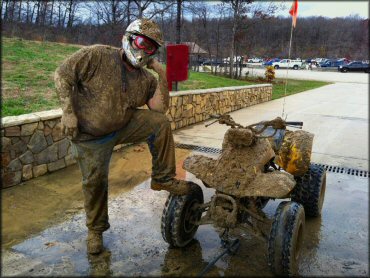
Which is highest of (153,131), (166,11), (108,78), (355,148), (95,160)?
(166,11)

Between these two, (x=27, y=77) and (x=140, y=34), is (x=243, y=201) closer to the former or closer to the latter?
(x=140, y=34)

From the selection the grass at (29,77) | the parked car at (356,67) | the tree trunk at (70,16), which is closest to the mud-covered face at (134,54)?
the grass at (29,77)

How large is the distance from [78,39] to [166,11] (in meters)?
6.70

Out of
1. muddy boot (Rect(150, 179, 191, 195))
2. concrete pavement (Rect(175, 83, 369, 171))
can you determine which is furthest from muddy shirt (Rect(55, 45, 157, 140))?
concrete pavement (Rect(175, 83, 369, 171))

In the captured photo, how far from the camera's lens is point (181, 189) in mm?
3379

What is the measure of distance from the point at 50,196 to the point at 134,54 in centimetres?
227

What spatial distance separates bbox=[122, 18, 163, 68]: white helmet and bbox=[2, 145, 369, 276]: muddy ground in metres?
1.60

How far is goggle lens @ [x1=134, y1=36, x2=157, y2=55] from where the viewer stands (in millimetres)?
3125

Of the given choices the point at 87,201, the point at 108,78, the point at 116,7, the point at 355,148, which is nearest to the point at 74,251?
the point at 87,201

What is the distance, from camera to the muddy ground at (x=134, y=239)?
3.21 m

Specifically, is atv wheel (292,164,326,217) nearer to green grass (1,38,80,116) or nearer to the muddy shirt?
the muddy shirt

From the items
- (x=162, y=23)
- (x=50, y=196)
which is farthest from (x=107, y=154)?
(x=162, y=23)

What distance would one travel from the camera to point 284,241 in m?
2.92

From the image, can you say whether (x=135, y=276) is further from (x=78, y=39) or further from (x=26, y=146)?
(x=78, y=39)
